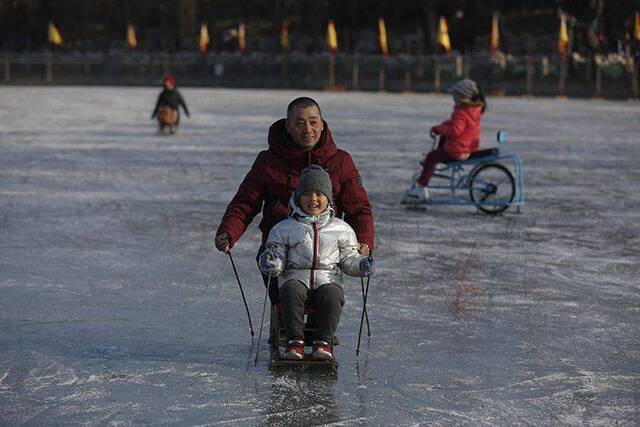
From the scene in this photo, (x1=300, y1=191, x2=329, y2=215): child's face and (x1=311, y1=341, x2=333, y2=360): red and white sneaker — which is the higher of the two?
(x1=300, y1=191, x2=329, y2=215): child's face

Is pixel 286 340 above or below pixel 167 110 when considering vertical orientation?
above

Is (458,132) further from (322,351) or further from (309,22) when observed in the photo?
(309,22)

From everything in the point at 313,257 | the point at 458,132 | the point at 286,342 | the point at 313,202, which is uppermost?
the point at 313,202

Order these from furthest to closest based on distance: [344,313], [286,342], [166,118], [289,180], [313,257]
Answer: [166,118], [344,313], [286,342], [289,180], [313,257]

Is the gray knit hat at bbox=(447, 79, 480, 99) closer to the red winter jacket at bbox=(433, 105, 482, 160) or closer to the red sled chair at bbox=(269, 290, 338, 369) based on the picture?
the red winter jacket at bbox=(433, 105, 482, 160)

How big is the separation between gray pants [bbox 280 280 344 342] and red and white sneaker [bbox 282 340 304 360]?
0.03 meters

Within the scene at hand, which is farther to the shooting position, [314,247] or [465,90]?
[465,90]

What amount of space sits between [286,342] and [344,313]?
148cm

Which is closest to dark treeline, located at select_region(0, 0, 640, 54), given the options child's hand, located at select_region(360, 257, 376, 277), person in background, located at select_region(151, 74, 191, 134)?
person in background, located at select_region(151, 74, 191, 134)

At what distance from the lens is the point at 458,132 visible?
13.8 m

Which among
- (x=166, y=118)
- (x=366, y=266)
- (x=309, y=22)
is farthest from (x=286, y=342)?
(x=309, y=22)

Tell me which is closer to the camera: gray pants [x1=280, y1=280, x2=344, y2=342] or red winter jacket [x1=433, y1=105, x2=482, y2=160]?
gray pants [x1=280, y1=280, x2=344, y2=342]

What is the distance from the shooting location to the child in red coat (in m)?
13.7

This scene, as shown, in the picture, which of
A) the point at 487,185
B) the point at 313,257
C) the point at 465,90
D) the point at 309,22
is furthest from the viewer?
the point at 309,22
